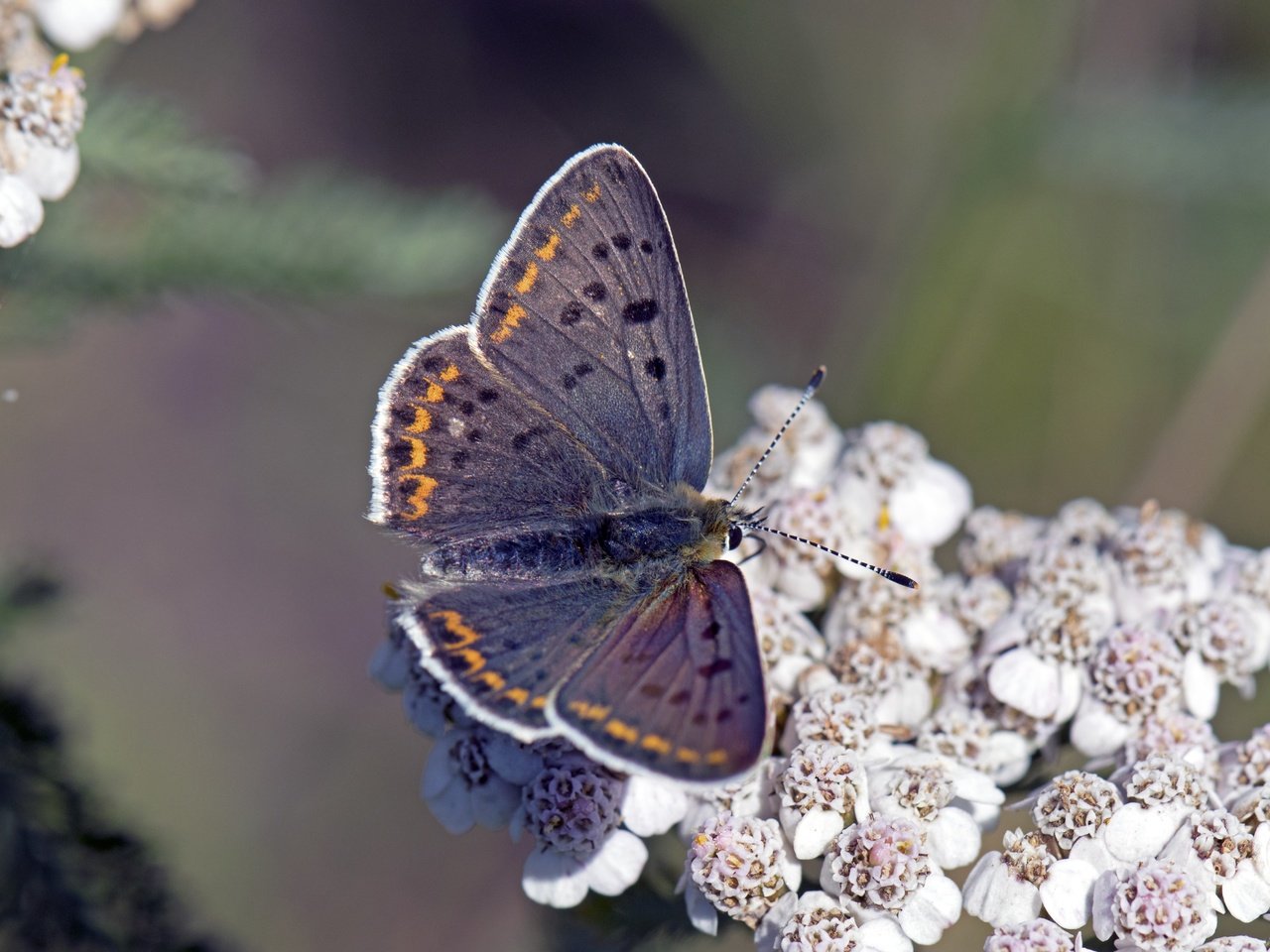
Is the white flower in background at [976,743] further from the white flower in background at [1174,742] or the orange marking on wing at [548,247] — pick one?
the orange marking on wing at [548,247]

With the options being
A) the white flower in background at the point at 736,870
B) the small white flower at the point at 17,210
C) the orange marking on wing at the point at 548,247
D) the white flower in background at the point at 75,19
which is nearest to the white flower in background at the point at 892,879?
the white flower in background at the point at 736,870

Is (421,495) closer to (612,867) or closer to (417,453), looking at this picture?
(417,453)

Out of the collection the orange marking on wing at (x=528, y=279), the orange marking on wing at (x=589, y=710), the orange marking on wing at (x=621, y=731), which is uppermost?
the orange marking on wing at (x=528, y=279)

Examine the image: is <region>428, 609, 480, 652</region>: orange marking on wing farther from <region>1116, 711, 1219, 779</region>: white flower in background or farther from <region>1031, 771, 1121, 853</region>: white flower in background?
<region>1116, 711, 1219, 779</region>: white flower in background

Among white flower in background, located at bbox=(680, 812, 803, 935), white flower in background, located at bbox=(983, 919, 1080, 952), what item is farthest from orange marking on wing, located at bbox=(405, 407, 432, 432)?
white flower in background, located at bbox=(983, 919, 1080, 952)

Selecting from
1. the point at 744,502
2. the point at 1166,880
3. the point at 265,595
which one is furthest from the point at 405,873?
the point at 1166,880

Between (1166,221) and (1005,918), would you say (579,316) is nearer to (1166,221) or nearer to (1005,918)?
(1005,918)
